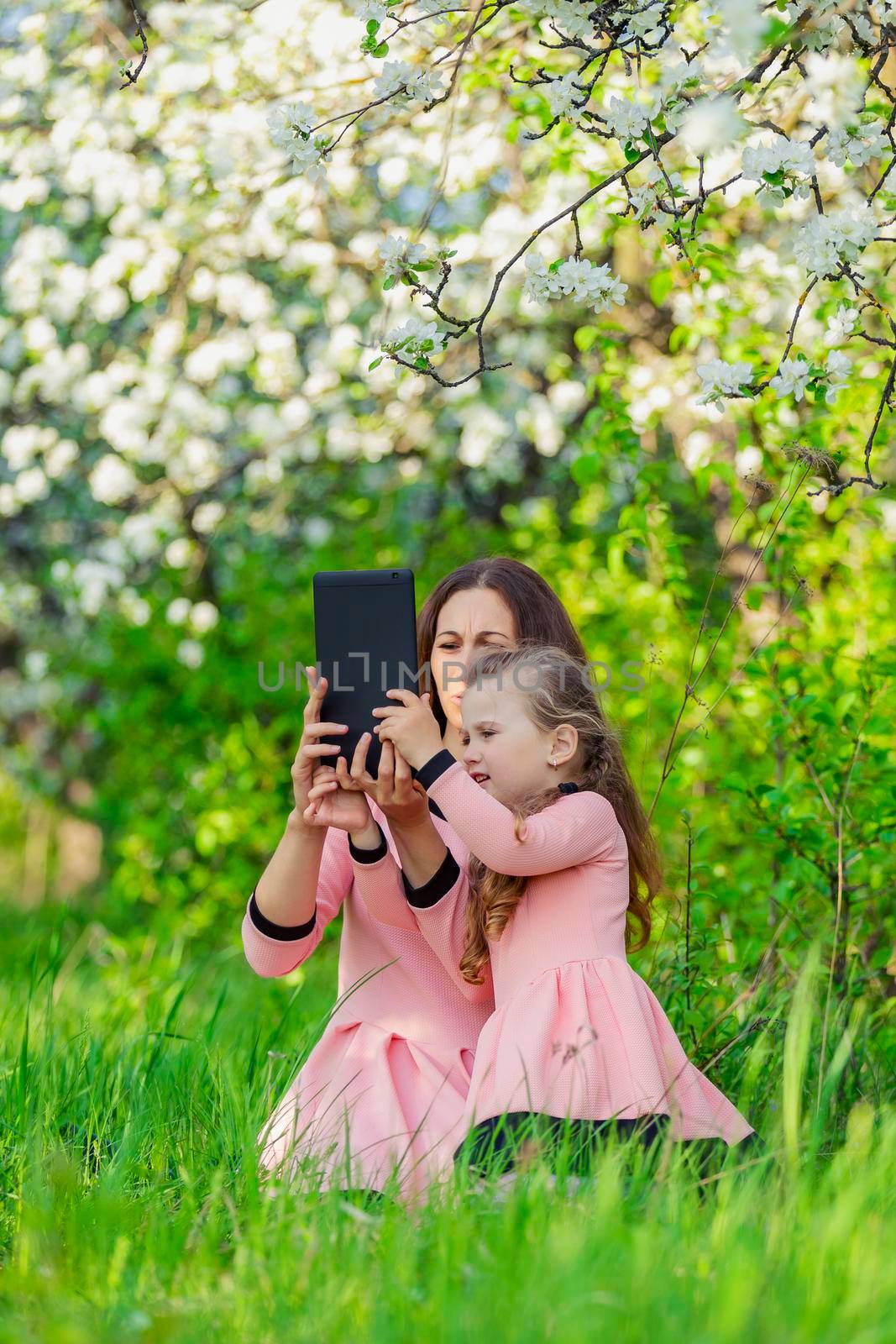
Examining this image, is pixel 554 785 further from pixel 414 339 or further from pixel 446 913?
pixel 414 339

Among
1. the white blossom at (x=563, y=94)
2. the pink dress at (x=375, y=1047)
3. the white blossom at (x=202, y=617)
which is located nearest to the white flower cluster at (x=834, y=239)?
the white blossom at (x=563, y=94)

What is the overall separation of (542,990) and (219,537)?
475 centimetres

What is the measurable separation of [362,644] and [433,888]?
40cm

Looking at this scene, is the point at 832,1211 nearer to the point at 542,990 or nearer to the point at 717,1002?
the point at 542,990

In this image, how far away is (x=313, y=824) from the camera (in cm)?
214

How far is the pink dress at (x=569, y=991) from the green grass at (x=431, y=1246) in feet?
0.45

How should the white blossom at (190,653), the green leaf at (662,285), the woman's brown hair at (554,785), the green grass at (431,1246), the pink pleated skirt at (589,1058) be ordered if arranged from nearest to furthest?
the green grass at (431,1246)
the pink pleated skirt at (589,1058)
the woman's brown hair at (554,785)
the green leaf at (662,285)
the white blossom at (190,653)

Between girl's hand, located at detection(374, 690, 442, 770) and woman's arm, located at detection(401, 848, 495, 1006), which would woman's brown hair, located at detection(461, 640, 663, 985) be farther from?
girl's hand, located at detection(374, 690, 442, 770)

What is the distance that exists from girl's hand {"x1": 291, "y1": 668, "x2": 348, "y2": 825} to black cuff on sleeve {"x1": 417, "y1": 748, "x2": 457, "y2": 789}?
6.7 inches

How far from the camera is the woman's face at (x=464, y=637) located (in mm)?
2461

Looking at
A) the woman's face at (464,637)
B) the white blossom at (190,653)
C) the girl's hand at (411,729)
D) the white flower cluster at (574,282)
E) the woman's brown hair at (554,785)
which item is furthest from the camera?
the white blossom at (190,653)

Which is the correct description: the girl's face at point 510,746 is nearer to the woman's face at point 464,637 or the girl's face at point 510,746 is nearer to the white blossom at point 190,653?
the woman's face at point 464,637

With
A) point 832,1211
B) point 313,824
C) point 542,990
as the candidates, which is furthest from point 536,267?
point 832,1211

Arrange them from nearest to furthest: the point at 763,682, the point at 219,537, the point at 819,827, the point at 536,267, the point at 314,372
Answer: the point at 536,267 < the point at 819,827 < the point at 763,682 < the point at 314,372 < the point at 219,537
